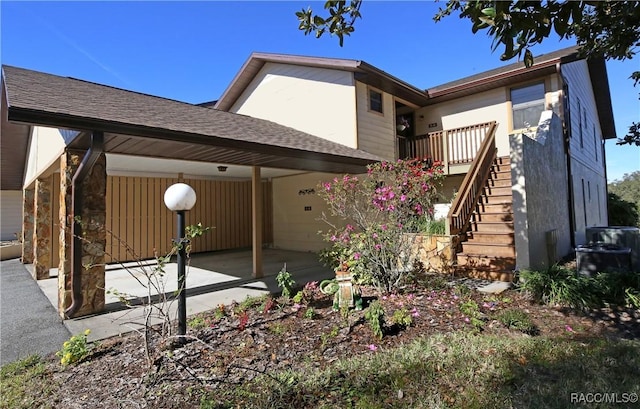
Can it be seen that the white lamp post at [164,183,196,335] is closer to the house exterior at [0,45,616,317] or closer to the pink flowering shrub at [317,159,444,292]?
the house exterior at [0,45,616,317]

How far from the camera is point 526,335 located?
11.8ft

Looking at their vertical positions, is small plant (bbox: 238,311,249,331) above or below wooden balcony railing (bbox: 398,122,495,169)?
below

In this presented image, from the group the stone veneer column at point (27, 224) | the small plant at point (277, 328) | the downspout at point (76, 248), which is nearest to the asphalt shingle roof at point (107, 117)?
the downspout at point (76, 248)

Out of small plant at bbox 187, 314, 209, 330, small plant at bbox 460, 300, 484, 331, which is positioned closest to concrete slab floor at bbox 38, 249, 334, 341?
small plant at bbox 187, 314, 209, 330

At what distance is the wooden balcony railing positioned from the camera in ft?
30.8

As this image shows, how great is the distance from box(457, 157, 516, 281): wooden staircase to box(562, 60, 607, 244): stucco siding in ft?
11.8

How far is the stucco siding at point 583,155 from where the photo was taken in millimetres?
9694

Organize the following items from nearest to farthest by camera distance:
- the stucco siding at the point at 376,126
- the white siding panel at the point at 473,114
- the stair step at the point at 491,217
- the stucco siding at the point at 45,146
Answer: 1. the stucco siding at the point at 45,146
2. the stair step at the point at 491,217
3. the stucco siding at the point at 376,126
4. the white siding panel at the point at 473,114

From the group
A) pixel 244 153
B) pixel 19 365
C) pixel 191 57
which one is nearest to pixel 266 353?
pixel 19 365

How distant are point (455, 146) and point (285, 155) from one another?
609 centimetres

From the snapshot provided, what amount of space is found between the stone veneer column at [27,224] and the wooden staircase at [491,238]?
1149 cm

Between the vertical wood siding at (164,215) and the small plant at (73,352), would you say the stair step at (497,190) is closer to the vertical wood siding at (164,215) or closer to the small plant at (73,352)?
the vertical wood siding at (164,215)

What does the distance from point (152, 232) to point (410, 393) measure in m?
9.86

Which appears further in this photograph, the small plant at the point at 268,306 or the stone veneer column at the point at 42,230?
the stone veneer column at the point at 42,230
